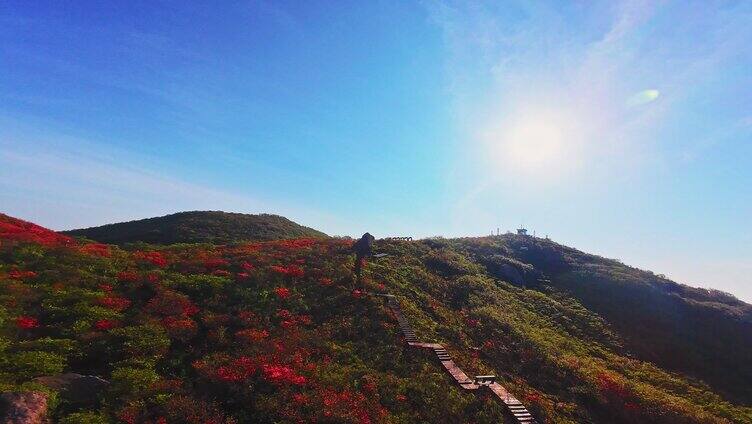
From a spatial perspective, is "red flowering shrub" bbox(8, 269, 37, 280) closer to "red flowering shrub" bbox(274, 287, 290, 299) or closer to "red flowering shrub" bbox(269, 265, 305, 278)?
Answer: "red flowering shrub" bbox(274, 287, 290, 299)

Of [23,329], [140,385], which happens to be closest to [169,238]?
[23,329]

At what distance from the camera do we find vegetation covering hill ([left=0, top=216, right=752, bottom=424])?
17406 mm

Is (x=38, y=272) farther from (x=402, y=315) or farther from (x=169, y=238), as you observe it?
(x=169, y=238)

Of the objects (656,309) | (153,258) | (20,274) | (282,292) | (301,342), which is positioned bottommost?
(301,342)

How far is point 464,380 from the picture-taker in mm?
23156

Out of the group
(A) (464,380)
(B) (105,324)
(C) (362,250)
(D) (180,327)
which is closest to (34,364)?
(B) (105,324)

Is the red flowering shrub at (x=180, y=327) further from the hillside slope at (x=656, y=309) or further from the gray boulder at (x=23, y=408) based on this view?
the hillside slope at (x=656, y=309)

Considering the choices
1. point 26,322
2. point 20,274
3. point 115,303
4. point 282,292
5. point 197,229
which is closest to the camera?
point 26,322

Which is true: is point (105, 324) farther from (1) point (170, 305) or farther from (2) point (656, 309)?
(2) point (656, 309)

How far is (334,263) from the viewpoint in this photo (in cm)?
3794

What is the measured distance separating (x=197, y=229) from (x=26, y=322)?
44.6 m

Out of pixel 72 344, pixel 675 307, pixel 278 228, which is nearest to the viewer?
pixel 72 344

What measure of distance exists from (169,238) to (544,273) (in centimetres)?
5068

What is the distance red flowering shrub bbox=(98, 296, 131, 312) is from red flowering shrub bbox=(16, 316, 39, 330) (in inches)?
136
